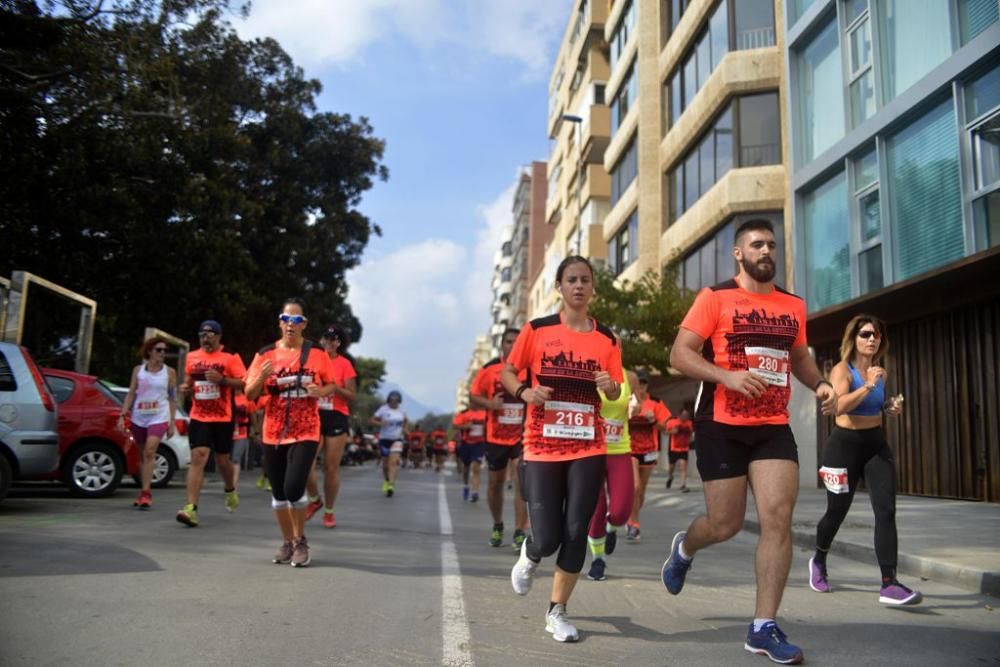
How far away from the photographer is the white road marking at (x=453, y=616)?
14.0 feet

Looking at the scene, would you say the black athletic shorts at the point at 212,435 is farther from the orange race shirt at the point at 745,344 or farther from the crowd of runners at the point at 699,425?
the orange race shirt at the point at 745,344

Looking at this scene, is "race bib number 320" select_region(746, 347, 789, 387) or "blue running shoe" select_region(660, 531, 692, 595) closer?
"race bib number 320" select_region(746, 347, 789, 387)

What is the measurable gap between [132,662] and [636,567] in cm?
447

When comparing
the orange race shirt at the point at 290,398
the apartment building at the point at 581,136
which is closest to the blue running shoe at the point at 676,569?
the orange race shirt at the point at 290,398

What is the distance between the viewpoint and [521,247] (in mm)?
80375

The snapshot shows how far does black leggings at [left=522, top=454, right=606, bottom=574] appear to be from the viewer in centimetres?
471

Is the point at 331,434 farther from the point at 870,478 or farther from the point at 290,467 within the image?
the point at 870,478

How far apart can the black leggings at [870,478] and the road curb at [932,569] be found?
1.09m

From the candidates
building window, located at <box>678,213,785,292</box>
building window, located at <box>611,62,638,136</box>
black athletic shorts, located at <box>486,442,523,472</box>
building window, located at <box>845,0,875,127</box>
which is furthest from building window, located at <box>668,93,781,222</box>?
black athletic shorts, located at <box>486,442,523,472</box>

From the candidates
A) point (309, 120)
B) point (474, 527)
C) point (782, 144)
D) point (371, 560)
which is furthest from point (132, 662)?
point (309, 120)

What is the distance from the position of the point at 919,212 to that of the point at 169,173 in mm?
16628

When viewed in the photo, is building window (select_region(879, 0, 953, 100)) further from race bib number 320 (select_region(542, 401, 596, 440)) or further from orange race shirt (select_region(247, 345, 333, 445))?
race bib number 320 (select_region(542, 401, 596, 440))

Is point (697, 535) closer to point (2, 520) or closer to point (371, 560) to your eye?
point (371, 560)

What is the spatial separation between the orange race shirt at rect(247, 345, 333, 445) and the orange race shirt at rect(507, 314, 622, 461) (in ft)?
7.59
